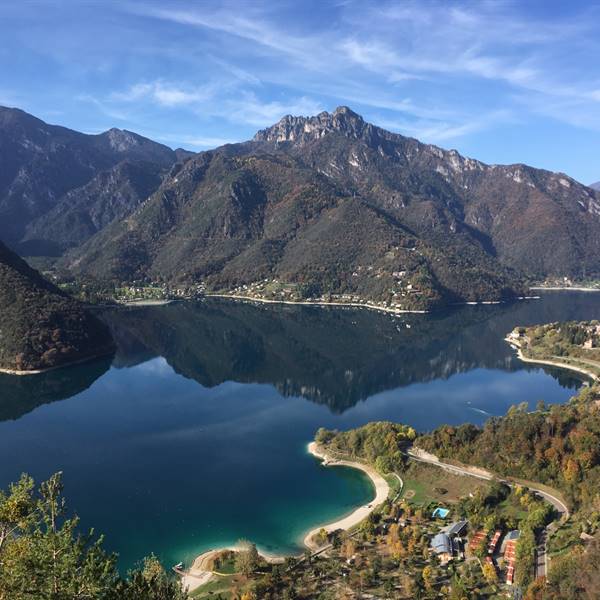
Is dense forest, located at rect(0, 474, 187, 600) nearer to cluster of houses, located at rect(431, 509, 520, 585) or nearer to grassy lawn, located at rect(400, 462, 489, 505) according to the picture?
cluster of houses, located at rect(431, 509, 520, 585)

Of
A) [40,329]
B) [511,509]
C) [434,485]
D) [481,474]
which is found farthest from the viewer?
[40,329]

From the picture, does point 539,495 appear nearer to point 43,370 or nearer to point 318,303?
point 43,370

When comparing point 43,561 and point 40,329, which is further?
point 40,329

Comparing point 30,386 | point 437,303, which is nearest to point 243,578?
point 30,386

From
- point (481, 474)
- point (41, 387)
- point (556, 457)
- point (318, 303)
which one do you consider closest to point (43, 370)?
point (41, 387)

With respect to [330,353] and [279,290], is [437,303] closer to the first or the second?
[279,290]

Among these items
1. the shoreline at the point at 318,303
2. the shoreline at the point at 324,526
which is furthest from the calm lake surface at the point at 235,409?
the shoreline at the point at 318,303
